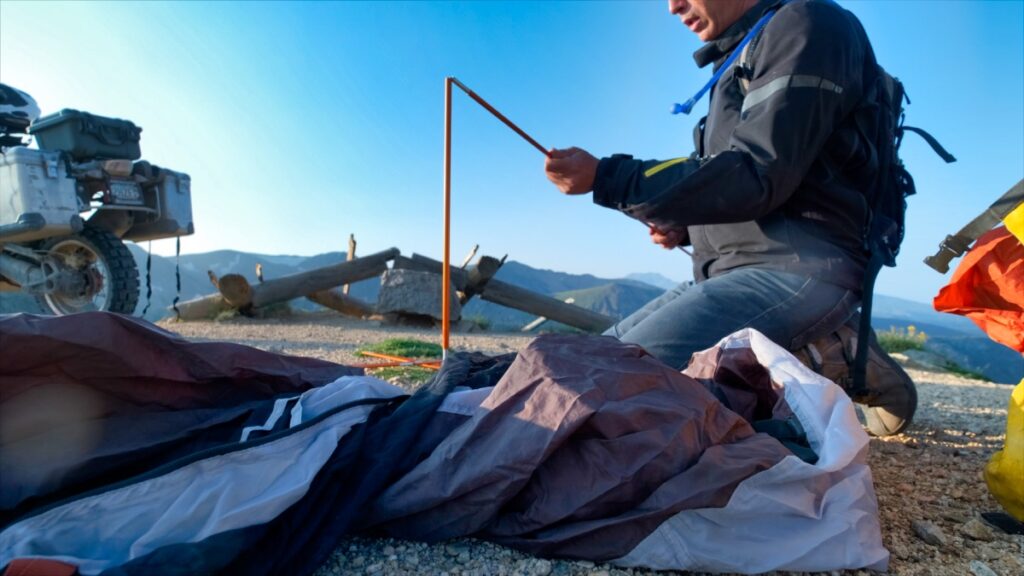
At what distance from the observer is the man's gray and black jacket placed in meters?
1.86

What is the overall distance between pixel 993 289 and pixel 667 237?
1342 millimetres

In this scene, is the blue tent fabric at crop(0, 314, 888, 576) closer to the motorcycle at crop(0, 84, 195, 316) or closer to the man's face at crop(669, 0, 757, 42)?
the man's face at crop(669, 0, 757, 42)

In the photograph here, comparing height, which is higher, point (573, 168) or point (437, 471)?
point (573, 168)

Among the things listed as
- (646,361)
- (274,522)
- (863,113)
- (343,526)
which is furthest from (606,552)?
(863,113)

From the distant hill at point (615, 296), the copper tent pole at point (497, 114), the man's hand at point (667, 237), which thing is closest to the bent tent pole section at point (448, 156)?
the copper tent pole at point (497, 114)

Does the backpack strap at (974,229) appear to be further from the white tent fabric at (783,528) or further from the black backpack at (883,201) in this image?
the white tent fabric at (783,528)

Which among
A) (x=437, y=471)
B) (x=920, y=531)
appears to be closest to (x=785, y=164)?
(x=920, y=531)

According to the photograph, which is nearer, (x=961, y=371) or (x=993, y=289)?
(x=993, y=289)

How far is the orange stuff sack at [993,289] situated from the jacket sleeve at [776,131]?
0.54m

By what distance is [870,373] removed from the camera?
223 centimetres

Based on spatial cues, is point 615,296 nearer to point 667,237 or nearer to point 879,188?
point 667,237

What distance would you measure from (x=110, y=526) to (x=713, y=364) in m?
1.49

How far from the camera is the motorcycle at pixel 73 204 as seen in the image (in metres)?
5.48

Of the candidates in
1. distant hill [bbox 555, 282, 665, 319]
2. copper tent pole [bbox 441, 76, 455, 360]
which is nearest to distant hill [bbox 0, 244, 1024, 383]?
distant hill [bbox 555, 282, 665, 319]
